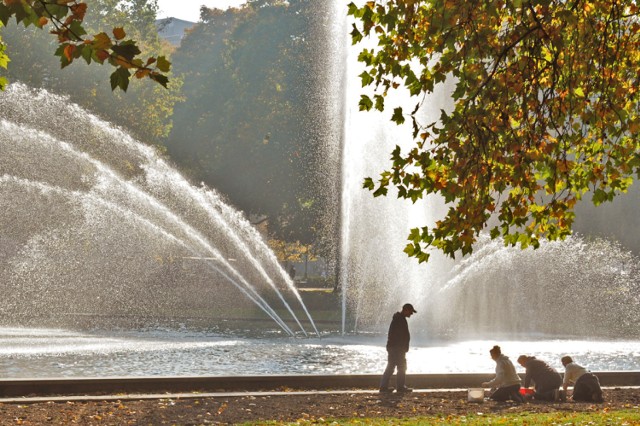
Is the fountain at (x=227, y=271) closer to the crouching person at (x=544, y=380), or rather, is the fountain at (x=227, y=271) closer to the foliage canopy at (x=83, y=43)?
the crouching person at (x=544, y=380)

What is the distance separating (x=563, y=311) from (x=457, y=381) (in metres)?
26.4

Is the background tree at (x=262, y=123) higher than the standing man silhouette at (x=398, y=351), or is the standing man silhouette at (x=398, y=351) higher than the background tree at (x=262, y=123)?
the background tree at (x=262, y=123)

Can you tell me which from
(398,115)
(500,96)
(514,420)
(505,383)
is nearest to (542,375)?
(505,383)

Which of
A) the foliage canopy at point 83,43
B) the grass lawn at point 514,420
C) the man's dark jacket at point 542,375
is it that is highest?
the foliage canopy at point 83,43

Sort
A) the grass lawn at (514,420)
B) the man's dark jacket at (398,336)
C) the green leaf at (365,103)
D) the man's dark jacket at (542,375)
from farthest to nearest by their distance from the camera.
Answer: the man's dark jacket at (398,336) < the man's dark jacket at (542,375) < the grass lawn at (514,420) < the green leaf at (365,103)

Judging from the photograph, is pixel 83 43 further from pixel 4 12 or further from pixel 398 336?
pixel 398 336

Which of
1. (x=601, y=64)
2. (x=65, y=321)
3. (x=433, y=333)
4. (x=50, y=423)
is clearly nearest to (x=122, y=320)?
(x=65, y=321)

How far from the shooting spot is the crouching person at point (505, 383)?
15258mm

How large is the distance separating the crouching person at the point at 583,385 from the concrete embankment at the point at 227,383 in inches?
70.7

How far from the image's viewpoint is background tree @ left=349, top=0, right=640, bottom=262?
10.8m

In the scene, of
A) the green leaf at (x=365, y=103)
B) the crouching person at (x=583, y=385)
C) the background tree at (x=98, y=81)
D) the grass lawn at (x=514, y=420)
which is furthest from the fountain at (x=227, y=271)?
the green leaf at (x=365, y=103)

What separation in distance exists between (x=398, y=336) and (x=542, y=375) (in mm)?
2429

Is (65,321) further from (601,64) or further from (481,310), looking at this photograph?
(601,64)

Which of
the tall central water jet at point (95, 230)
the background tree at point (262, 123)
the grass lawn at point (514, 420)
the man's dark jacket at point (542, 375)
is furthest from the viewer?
the background tree at point (262, 123)
